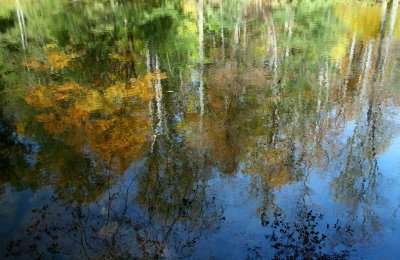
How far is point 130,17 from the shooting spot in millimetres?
28719

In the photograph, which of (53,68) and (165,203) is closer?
(165,203)

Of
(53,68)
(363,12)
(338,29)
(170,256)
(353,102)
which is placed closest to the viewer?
(170,256)

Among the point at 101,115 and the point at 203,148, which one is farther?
the point at 101,115

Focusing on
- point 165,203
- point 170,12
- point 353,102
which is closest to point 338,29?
point 353,102

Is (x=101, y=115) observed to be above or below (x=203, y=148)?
above

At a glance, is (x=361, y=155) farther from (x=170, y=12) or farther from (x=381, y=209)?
(x=170, y=12)

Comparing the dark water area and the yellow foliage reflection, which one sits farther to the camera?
the yellow foliage reflection

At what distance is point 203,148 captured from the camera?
10219mm

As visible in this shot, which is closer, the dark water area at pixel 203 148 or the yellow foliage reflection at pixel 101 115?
the dark water area at pixel 203 148

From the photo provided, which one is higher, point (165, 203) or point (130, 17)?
point (130, 17)

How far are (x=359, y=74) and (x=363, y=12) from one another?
14.0 m

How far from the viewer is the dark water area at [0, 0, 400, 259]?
7.07 meters

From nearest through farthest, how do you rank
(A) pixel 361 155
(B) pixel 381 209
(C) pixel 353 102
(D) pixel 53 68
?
(B) pixel 381 209
(A) pixel 361 155
(C) pixel 353 102
(D) pixel 53 68

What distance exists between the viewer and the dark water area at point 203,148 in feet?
23.2
